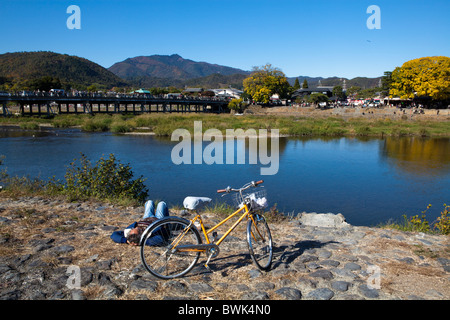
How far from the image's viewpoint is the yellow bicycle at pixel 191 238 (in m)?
4.02

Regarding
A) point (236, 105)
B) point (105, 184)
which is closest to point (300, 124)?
point (236, 105)

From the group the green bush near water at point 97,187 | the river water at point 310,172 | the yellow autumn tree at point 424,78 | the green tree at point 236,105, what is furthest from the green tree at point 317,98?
the green bush near water at point 97,187

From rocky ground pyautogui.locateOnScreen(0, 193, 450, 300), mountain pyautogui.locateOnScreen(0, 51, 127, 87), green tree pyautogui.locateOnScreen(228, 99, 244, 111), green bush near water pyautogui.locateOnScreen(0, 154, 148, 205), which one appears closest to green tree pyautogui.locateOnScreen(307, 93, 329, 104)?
green tree pyautogui.locateOnScreen(228, 99, 244, 111)

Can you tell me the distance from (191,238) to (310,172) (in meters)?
15.9

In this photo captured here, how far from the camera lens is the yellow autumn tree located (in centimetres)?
5219

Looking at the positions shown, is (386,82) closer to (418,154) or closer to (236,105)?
(236,105)

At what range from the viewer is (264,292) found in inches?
151

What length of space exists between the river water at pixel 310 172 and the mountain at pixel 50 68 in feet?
333

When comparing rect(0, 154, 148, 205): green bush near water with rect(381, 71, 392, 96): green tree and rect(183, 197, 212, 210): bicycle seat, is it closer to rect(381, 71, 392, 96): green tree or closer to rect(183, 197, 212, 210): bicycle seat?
rect(183, 197, 212, 210): bicycle seat

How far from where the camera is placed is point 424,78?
2119 inches

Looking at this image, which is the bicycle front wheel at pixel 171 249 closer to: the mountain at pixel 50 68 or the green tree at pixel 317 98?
the green tree at pixel 317 98
